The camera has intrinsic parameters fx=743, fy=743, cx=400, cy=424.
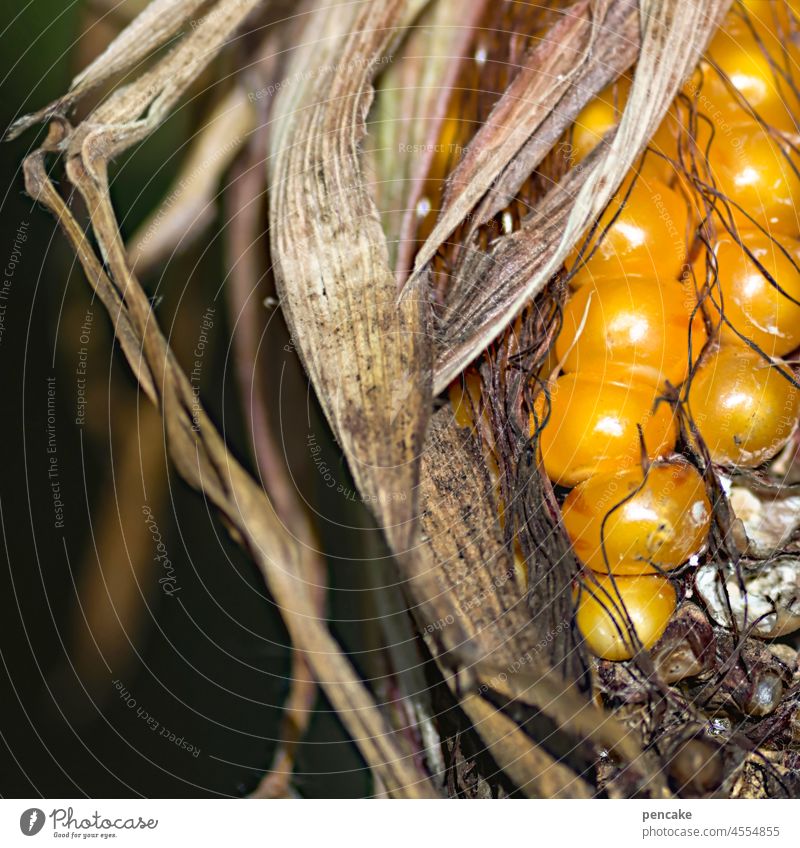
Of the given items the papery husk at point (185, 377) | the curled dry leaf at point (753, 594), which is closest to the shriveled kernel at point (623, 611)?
the curled dry leaf at point (753, 594)

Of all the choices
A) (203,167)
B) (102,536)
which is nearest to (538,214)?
(203,167)

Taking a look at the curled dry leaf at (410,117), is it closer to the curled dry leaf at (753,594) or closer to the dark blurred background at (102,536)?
the dark blurred background at (102,536)

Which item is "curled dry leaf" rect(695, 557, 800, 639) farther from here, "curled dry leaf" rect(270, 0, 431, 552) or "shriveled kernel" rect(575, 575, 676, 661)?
"curled dry leaf" rect(270, 0, 431, 552)

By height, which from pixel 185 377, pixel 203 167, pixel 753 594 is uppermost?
pixel 203 167

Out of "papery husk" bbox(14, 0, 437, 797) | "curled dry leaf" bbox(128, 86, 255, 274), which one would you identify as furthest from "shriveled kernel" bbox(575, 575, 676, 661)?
"curled dry leaf" bbox(128, 86, 255, 274)

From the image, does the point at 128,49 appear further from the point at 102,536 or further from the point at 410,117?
the point at 102,536
